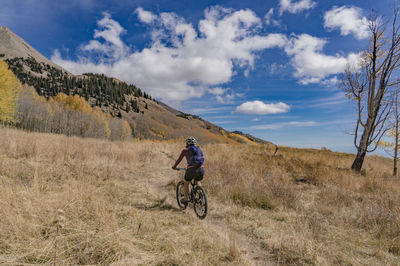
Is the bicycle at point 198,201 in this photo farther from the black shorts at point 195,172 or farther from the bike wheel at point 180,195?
the black shorts at point 195,172

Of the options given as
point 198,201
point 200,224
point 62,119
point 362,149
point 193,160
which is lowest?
point 200,224

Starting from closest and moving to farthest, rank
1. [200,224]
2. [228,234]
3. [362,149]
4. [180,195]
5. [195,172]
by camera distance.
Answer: [228,234]
[200,224]
[195,172]
[180,195]
[362,149]

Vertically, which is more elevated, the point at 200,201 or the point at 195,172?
the point at 195,172

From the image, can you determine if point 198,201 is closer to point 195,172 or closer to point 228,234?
point 195,172

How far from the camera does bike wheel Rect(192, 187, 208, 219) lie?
562 centimetres

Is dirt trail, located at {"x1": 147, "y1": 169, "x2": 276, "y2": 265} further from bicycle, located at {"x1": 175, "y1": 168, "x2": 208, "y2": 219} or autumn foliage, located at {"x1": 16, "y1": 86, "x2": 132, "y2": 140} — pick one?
autumn foliage, located at {"x1": 16, "y1": 86, "x2": 132, "y2": 140}

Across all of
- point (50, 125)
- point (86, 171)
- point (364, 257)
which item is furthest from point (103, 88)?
point (364, 257)

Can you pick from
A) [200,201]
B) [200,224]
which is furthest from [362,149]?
[200,224]

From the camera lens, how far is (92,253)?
9.89 ft

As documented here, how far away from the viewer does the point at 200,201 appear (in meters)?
5.79

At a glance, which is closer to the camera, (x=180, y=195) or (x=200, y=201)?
(x=200, y=201)

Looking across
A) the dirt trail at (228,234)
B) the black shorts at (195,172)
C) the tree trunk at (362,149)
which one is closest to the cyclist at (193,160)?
the black shorts at (195,172)

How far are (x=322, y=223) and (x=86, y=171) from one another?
10.6 metres

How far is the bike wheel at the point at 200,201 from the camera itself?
562 centimetres
